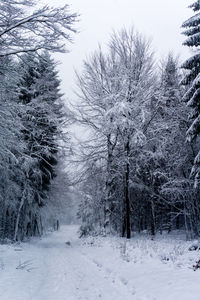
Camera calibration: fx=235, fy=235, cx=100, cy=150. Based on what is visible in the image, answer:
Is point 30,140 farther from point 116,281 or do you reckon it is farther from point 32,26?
point 116,281

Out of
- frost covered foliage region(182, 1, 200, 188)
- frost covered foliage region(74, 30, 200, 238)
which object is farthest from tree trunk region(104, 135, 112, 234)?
frost covered foliage region(182, 1, 200, 188)

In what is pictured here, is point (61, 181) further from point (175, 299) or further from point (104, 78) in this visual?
point (175, 299)

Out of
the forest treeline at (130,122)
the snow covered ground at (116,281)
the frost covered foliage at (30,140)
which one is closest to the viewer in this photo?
the snow covered ground at (116,281)

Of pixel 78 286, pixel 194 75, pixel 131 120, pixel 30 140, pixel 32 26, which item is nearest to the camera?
pixel 78 286

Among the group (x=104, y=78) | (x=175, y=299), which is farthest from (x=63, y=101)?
(x=175, y=299)

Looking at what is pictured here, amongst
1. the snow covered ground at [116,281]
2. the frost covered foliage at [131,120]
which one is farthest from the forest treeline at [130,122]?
the snow covered ground at [116,281]

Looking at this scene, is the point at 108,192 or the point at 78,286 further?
the point at 108,192

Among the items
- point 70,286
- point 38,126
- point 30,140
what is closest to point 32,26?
point 70,286

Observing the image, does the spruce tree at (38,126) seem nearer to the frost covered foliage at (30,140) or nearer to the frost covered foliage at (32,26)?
the frost covered foliage at (30,140)

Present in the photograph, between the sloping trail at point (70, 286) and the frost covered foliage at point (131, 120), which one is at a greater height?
the frost covered foliage at point (131, 120)

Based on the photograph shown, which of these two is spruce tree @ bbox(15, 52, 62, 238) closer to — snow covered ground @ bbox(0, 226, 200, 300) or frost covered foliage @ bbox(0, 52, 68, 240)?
frost covered foliage @ bbox(0, 52, 68, 240)

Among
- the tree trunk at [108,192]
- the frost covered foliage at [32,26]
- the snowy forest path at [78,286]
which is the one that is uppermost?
the frost covered foliage at [32,26]

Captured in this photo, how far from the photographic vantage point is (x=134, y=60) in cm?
1711

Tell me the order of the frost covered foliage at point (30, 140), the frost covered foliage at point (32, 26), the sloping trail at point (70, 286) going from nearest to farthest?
1. the sloping trail at point (70, 286)
2. the frost covered foliage at point (32, 26)
3. the frost covered foliage at point (30, 140)
